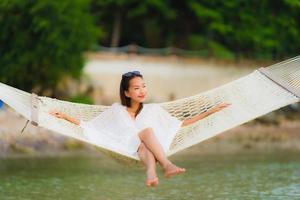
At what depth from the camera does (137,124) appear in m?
9.25

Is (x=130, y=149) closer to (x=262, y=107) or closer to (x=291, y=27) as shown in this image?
(x=262, y=107)

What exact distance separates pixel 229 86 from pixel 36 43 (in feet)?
48.3

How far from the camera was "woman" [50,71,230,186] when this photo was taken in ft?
29.5

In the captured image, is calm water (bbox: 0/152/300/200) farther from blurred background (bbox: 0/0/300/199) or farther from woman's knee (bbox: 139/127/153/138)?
woman's knee (bbox: 139/127/153/138)

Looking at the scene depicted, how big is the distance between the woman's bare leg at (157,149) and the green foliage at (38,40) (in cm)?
1468

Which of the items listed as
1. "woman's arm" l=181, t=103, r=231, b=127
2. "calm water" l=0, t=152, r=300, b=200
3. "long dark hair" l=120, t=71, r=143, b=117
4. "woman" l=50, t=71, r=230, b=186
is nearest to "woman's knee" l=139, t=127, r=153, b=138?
"woman" l=50, t=71, r=230, b=186

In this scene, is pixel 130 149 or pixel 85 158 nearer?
pixel 130 149

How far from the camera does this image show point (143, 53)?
28.0 m

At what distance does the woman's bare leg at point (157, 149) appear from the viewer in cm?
879

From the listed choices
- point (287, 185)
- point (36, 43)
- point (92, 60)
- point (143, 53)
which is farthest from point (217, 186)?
point (143, 53)

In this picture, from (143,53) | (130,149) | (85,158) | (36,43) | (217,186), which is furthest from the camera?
(143,53)

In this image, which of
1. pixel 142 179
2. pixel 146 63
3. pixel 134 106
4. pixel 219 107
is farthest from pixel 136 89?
pixel 146 63

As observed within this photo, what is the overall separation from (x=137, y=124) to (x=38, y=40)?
1487 cm

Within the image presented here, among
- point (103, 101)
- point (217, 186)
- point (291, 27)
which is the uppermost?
point (291, 27)
